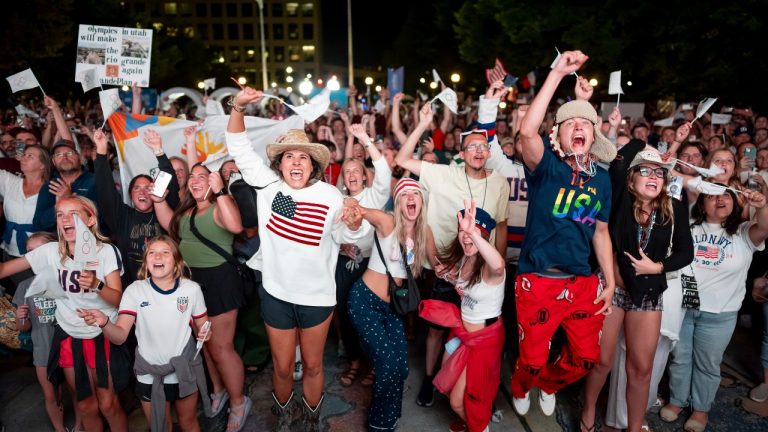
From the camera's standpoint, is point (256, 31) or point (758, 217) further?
point (256, 31)

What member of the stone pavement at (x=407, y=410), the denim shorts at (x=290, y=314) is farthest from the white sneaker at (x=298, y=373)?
the denim shorts at (x=290, y=314)

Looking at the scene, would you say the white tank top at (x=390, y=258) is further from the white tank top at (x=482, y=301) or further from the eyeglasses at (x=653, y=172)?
the eyeglasses at (x=653, y=172)

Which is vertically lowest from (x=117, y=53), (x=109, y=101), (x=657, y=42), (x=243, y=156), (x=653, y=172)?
(x=653, y=172)

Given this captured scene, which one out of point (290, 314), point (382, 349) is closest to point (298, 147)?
point (290, 314)

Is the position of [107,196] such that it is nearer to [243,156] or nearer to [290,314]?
[243,156]

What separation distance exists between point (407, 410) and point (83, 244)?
104 inches

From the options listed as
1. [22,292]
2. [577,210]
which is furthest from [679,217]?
[22,292]

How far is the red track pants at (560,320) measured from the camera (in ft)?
11.3

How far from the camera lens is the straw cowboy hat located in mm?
3512

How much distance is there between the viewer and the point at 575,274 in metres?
3.42

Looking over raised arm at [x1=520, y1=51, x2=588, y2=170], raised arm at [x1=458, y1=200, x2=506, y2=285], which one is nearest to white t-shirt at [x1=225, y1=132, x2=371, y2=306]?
raised arm at [x1=458, y1=200, x2=506, y2=285]

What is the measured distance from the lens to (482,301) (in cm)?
365

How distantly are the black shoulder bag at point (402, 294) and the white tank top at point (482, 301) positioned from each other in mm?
370

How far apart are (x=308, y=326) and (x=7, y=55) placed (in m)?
15.5
